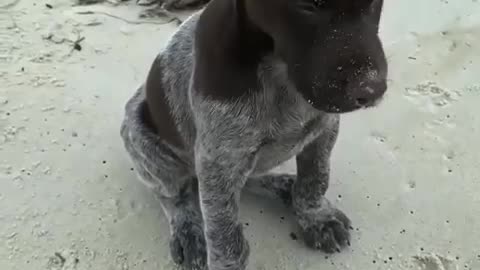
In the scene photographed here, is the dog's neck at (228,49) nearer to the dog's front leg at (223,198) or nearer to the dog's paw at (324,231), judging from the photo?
the dog's front leg at (223,198)

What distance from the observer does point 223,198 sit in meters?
2.82

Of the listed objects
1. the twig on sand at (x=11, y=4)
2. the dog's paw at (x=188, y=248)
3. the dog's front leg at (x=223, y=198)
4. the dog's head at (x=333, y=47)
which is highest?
the dog's head at (x=333, y=47)

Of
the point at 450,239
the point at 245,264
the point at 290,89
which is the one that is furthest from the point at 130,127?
the point at 450,239

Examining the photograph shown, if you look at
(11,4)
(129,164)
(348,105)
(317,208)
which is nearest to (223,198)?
(317,208)

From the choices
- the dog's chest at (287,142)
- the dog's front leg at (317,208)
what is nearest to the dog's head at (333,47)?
the dog's chest at (287,142)

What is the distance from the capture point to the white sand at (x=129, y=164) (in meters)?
3.38

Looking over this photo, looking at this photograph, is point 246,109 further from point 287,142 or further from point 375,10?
point 375,10

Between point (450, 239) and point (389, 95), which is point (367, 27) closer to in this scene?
point (450, 239)

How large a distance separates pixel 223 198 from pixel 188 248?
1.85 feet

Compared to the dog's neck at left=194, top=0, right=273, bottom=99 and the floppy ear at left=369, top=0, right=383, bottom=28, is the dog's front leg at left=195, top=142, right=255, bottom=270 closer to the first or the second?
the dog's neck at left=194, top=0, right=273, bottom=99

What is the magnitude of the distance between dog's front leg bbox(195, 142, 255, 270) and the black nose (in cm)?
61

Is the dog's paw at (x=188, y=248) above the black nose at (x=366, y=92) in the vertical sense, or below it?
below

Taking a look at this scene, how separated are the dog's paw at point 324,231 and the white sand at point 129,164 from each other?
0.04 metres

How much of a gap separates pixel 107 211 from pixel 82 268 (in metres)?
0.32
